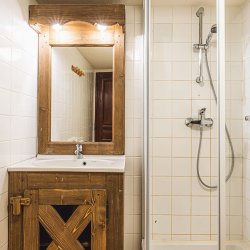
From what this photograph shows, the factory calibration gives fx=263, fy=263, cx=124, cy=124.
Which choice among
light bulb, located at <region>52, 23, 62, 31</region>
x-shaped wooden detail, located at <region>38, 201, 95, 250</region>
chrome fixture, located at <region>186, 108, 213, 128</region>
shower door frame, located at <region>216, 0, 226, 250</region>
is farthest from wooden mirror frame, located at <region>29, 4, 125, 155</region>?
shower door frame, located at <region>216, 0, 226, 250</region>

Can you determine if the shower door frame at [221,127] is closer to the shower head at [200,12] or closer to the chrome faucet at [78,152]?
the shower head at [200,12]

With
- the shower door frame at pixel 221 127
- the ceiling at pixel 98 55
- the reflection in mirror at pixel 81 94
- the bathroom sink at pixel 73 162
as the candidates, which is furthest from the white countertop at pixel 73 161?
the shower door frame at pixel 221 127

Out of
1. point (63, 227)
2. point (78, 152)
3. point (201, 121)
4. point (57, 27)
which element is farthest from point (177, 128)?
point (57, 27)

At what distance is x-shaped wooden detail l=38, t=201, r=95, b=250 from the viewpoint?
155cm

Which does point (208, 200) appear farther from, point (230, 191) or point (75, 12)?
point (75, 12)

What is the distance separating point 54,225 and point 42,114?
90 cm

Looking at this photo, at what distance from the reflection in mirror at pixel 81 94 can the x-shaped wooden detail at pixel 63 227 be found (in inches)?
26.8

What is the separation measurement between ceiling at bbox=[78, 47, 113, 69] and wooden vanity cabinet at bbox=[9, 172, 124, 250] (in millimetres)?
927

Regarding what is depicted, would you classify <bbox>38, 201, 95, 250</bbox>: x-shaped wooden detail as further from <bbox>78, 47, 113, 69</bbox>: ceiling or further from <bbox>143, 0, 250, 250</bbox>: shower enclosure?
<bbox>78, 47, 113, 69</bbox>: ceiling

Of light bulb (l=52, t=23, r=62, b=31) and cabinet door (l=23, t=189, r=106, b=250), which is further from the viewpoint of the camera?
light bulb (l=52, t=23, r=62, b=31)

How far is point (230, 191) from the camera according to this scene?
942mm

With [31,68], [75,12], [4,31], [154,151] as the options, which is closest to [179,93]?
[154,151]

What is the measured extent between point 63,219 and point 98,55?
4.05 feet

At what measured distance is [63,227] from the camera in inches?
61.1
